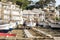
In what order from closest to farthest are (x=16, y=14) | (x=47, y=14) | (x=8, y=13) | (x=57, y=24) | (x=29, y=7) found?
(x=57, y=24)
(x=8, y=13)
(x=16, y=14)
(x=47, y=14)
(x=29, y=7)

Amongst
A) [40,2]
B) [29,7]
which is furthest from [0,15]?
[40,2]

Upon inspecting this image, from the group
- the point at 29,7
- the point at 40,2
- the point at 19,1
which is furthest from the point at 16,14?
the point at 40,2

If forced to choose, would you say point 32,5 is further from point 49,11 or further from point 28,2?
point 49,11

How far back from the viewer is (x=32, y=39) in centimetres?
1602

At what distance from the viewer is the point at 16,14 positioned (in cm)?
6350

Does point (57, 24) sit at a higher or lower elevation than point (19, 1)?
lower

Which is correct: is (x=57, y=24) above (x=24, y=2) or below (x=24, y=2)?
below

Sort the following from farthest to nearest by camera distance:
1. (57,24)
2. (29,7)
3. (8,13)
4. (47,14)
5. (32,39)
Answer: (29,7) → (47,14) → (8,13) → (57,24) → (32,39)

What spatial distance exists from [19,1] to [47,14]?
20.3m

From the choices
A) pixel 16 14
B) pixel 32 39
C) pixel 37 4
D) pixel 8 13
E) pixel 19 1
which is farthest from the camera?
pixel 37 4

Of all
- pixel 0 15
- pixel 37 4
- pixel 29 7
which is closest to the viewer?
pixel 0 15

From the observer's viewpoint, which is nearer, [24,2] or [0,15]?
[0,15]

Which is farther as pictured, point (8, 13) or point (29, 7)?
point (29, 7)

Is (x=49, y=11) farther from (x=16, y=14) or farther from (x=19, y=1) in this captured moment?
(x=16, y=14)
